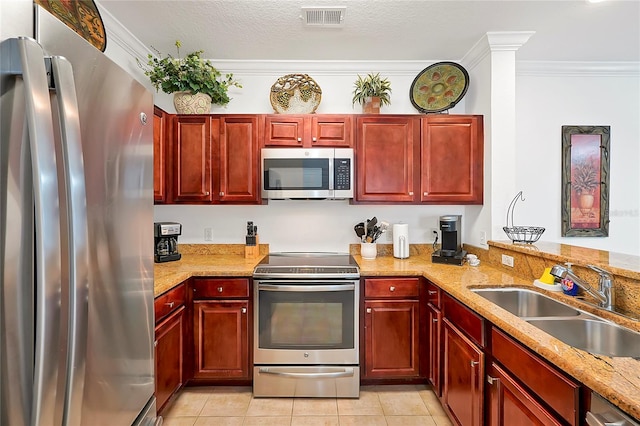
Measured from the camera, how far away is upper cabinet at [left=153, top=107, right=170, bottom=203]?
8.32 feet

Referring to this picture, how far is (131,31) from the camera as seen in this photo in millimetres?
2496

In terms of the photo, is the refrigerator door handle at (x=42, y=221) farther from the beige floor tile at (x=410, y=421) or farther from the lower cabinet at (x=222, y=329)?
the beige floor tile at (x=410, y=421)

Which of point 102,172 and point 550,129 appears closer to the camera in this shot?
point 102,172

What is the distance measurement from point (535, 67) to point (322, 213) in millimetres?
2433

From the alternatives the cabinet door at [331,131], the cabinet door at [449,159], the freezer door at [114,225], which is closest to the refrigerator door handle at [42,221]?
the freezer door at [114,225]

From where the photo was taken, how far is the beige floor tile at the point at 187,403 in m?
2.21

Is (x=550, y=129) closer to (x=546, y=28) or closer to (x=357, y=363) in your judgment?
(x=546, y=28)

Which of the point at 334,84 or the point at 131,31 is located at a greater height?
the point at 131,31

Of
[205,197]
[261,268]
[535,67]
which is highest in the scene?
[535,67]

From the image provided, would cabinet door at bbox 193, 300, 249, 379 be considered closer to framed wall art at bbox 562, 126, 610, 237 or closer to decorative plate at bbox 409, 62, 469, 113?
decorative plate at bbox 409, 62, 469, 113

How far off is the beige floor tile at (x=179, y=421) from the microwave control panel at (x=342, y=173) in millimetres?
1918

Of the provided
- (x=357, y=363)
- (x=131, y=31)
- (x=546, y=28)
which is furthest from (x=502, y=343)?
(x=131, y=31)

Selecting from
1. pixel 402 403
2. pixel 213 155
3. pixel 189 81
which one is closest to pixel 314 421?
pixel 402 403

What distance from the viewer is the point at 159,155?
8.52 feet
